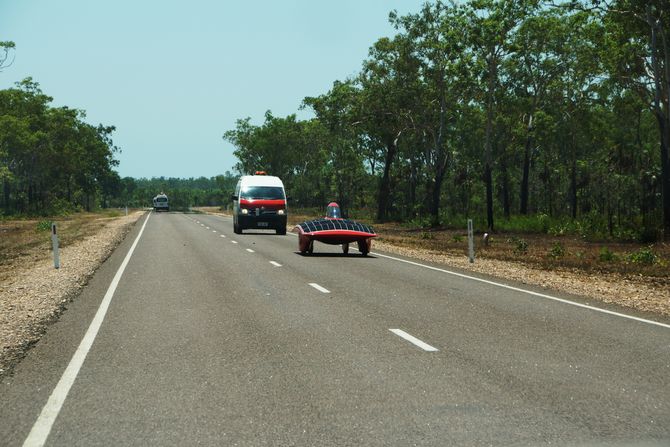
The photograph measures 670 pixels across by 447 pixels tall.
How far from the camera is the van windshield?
35344 millimetres

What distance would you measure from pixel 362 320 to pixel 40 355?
13.9 feet

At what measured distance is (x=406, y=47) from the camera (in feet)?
150

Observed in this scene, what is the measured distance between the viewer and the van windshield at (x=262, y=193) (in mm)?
35344

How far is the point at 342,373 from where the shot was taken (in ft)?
23.9

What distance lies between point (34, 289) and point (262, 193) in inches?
805

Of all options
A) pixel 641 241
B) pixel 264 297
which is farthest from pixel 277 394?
pixel 641 241

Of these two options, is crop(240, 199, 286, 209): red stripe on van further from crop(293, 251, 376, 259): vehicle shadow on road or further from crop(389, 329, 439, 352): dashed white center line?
crop(389, 329, 439, 352): dashed white center line

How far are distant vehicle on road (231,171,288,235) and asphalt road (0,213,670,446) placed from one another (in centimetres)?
2141

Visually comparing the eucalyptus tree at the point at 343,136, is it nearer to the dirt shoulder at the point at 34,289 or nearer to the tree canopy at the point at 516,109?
the tree canopy at the point at 516,109

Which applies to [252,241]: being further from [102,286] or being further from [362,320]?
[362,320]

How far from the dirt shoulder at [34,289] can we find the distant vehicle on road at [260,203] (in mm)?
7793

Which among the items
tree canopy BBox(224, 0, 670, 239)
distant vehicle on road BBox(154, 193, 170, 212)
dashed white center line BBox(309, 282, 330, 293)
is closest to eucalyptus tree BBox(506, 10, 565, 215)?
tree canopy BBox(224, 0, 670, 239)

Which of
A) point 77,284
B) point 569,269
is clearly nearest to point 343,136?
point 569,269

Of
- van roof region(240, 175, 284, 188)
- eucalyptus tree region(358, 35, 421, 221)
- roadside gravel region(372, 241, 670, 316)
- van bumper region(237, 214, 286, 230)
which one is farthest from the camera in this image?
eucalyptus tree region(358, 35, 421, 221)
